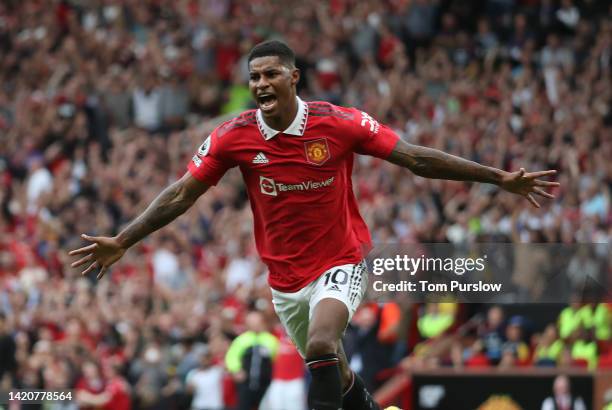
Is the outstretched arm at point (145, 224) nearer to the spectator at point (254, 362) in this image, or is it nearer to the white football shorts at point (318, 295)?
the white football shorts at point (318, 295)

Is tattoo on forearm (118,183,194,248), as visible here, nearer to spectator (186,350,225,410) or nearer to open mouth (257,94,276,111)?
open mouth (257,94,276,111)

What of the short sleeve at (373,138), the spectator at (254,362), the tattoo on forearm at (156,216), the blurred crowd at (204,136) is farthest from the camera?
the blurred crowd at (204,136)

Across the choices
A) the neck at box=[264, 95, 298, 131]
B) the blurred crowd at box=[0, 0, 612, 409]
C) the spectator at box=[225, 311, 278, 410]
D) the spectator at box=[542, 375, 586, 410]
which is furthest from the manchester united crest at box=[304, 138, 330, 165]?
the spectator at box=[225, 311, 278, 410]

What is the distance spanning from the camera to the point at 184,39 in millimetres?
22234

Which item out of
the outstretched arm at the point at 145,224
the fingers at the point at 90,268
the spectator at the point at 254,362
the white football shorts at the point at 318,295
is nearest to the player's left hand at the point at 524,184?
the white football shorts at the point at 318,295

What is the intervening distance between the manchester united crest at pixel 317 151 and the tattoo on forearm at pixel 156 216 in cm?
85

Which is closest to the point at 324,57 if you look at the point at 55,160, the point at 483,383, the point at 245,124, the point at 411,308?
the point at 55,160

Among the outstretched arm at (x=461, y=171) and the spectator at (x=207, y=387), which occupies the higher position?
the outstretched arm at (x=461, y=171)

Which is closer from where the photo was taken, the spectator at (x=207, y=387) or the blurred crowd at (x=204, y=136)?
the spectator at (x=207, y=387)

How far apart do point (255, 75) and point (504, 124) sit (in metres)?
10.6

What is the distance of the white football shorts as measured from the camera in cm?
801

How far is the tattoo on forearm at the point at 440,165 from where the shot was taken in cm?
802

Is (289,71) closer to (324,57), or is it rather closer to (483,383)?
(483,383)

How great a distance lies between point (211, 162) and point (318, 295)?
3.59ft
